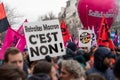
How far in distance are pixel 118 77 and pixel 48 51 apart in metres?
3.59

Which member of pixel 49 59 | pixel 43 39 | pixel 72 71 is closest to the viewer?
pixel 72 71

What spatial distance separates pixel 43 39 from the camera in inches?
323

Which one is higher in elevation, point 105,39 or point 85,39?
point 105,39

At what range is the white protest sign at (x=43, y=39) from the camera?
25.9 feet

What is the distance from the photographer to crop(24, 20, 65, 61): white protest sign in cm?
789

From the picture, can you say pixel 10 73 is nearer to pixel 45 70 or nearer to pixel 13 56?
pixel 45 70

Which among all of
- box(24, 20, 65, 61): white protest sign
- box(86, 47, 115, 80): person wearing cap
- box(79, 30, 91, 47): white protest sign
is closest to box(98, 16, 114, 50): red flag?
box(79, 30, 91, 47): white protest sign

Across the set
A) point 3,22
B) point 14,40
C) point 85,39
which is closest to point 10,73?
point 14,40

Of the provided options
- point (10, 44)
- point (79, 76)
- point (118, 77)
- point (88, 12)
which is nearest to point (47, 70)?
point (79, 76)

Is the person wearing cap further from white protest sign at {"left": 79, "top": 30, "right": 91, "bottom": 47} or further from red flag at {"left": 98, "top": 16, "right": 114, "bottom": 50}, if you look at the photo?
white protest sign at {"left": 79, "top": 30, "right": 91, "bottom": 47}

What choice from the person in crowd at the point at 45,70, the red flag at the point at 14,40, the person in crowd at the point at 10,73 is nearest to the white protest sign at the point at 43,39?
the red flag at the point at 14,40

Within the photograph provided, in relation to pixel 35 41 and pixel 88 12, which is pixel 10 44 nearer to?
pixel 35 41

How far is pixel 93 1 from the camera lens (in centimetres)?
2869

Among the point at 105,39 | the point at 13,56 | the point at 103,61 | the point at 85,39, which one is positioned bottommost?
the point at 85,39
